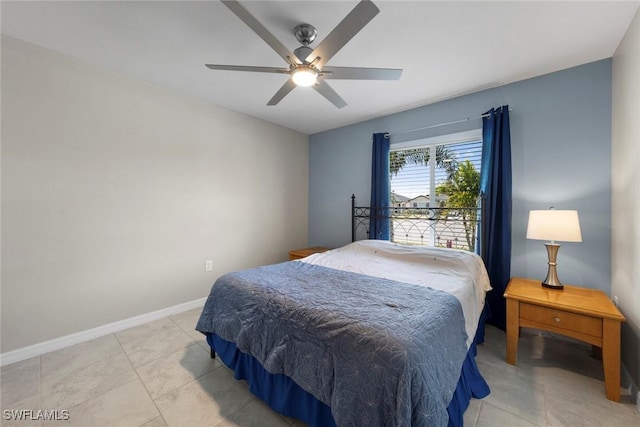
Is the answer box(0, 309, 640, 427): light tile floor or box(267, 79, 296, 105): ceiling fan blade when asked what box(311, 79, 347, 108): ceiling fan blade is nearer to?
box(267, 79, 296, 105): ceiling fan blade

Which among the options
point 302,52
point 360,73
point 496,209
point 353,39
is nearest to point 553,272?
point 496,209

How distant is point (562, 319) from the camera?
1.79 meters

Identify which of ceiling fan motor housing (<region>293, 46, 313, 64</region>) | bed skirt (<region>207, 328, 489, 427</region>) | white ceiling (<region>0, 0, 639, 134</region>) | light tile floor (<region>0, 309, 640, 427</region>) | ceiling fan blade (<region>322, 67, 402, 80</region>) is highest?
white ceiling (<region>0, 0, 639, 134</region>)

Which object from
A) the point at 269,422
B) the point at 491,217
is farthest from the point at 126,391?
the point at 491,217

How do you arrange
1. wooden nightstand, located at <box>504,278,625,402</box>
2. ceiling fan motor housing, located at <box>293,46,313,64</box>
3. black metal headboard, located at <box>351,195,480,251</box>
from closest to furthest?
1. wooden nightstand, located at <box>504,278,625,402</box>
2. ceiling fan motor housing, located at <box>293,46,313,64</box>
3. black metal headboard, located at <box>351,195,480,251</box>

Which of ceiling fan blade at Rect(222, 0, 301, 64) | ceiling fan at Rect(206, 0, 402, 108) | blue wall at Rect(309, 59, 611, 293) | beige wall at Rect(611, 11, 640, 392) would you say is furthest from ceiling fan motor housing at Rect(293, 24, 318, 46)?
beige wall at Rect(611, 11, 640, 392)

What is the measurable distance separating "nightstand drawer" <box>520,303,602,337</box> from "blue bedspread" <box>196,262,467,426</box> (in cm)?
90

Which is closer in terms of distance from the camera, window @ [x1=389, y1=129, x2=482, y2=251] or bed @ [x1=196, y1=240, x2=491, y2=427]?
bed @ [x1=196, y1=240, x2=491, y2=427]

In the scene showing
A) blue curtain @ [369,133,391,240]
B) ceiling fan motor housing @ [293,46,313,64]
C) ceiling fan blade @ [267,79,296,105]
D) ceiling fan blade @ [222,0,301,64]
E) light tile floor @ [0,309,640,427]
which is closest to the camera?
ceiling fan blade @ [222,0,301,64]

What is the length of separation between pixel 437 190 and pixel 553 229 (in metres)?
1.26

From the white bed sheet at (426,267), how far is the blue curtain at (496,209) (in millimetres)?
286

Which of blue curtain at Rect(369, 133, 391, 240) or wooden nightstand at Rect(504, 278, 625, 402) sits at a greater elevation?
blue curtain at Rect(369, 133, 391, 240)

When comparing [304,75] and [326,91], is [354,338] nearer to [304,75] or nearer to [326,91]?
[304,75]

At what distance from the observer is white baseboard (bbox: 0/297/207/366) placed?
201 cm
